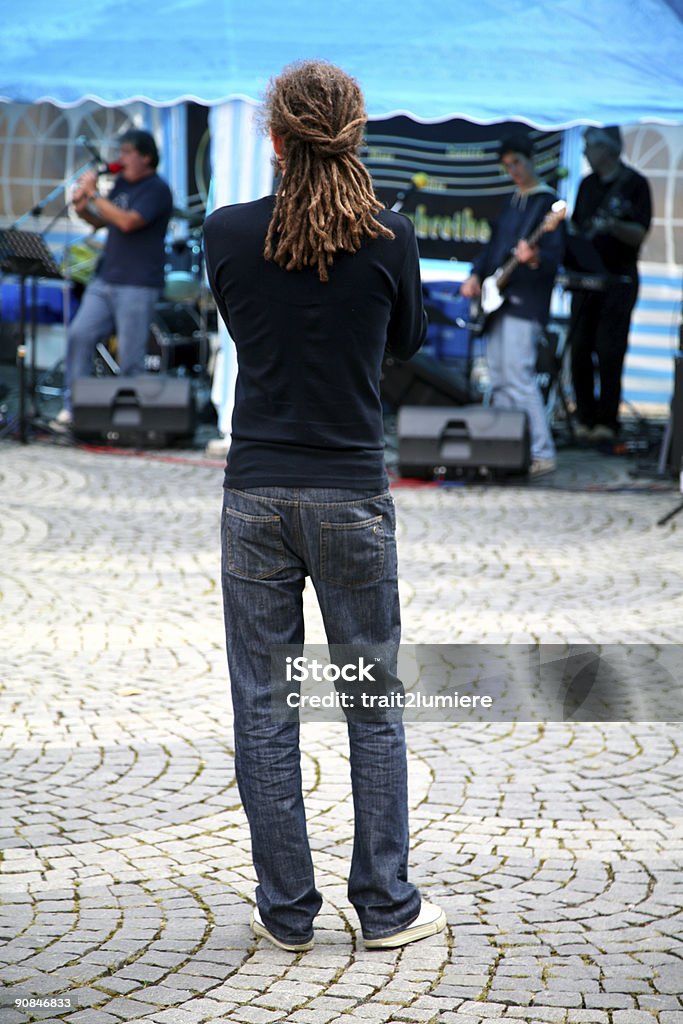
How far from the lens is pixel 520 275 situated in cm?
934

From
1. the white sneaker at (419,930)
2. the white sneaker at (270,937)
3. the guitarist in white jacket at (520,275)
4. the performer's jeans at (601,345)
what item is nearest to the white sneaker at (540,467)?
the guitarist in white jacket at (520,275)

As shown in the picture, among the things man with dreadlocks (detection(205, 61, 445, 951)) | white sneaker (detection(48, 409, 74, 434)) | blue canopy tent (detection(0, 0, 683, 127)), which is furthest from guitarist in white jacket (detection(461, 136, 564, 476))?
man with dreadlocks (detection(205, 61, 445, 951))

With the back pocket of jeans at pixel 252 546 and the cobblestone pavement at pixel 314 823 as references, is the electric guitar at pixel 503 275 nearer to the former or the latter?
the cobblestone pavement at pixel 314 823

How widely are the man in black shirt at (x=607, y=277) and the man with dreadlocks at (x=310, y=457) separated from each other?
844 centimetres

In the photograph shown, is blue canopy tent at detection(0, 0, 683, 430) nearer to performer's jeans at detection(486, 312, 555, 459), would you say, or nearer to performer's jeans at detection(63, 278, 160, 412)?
performer's jeans at detection(486, 312, 555, 459)

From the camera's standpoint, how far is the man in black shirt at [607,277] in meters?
11.2

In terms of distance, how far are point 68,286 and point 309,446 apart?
9860mm

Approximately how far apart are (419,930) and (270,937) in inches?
13.9

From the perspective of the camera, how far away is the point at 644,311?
1259cm

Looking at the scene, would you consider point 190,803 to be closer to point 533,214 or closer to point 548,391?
point 533,214

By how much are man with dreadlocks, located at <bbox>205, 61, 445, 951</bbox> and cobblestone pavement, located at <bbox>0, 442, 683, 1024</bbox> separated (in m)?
0.25

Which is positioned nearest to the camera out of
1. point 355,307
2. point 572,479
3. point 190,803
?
point 355,307

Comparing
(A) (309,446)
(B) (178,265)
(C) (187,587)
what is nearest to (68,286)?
(B) (178,265)
